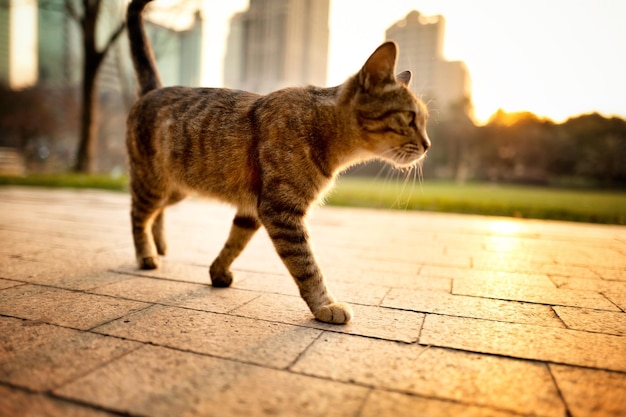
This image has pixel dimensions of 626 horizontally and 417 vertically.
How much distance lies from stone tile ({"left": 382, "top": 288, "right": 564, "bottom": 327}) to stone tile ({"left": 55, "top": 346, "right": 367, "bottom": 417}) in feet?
3.80

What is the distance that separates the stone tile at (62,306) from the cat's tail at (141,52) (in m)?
1.94

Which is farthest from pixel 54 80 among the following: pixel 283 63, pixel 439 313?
pixel 439 313

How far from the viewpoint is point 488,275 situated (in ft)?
11.5

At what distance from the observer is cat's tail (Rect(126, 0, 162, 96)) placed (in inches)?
144

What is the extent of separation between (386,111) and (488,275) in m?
1.80

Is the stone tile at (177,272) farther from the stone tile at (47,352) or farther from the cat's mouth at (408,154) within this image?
the cat's mouth at (408,154)

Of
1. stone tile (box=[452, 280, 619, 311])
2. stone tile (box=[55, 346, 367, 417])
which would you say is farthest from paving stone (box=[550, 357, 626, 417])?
stone tile (box=[452, 280, 619, 311])

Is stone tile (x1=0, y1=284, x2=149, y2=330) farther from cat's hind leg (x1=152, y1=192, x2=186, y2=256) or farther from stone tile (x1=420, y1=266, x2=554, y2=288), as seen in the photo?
stone tile (x1=420, y1=266, x2=554, y2=288)

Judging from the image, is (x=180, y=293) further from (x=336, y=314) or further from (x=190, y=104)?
(x=190, y=104)

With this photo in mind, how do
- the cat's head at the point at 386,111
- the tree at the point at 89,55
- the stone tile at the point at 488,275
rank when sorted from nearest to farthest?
1. the cat's head at the point at 386,111
2. the stone tile at the point at 488,275
3. the tree at the point at 89,55

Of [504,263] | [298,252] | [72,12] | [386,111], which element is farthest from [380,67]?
[72,12]

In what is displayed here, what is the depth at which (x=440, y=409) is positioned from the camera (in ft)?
4.74

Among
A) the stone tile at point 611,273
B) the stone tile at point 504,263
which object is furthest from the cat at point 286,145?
the stone tile at point 611,273

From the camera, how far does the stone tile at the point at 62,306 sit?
2184mm
